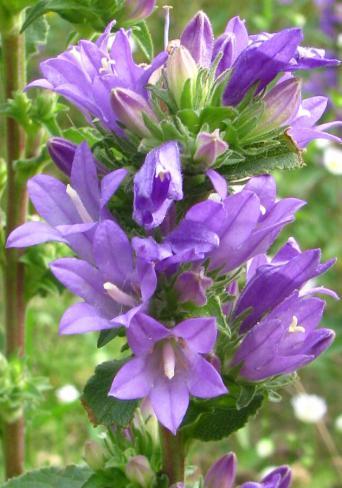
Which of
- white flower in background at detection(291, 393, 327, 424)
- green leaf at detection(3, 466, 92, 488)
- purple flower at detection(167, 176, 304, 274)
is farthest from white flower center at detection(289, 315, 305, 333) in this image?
white flower in background at detection(291, 393, 327, 424)

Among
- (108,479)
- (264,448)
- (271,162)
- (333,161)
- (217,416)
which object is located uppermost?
(271,162)

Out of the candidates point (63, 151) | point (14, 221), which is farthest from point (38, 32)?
point (63, 151)

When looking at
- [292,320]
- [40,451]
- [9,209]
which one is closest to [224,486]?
[292,320]

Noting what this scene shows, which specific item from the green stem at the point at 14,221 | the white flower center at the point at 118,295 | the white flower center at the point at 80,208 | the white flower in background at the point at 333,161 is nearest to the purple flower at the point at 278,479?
the white flower center at the point at 118,295

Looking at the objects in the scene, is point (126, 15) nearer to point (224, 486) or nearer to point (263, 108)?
point (263, 108)

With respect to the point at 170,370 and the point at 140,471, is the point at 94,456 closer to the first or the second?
the point at 140,471

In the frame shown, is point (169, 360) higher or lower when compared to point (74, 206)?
lower

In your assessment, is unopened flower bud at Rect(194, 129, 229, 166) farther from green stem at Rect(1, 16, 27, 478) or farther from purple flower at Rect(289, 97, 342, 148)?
green stem at Rect(1, 16, 27, 478)
